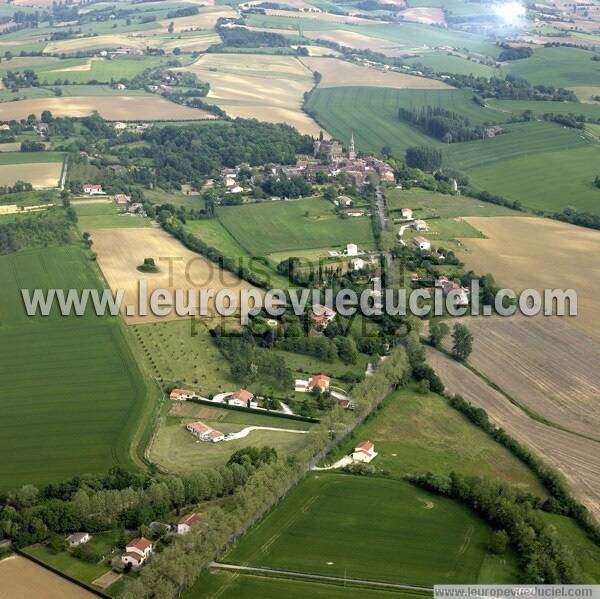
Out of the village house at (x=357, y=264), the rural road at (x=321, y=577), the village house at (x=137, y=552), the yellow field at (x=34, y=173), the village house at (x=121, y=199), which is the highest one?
the village house at (x=137, y=552)

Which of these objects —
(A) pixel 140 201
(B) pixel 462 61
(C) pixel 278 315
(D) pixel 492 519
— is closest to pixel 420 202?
(A) pixel 140 201

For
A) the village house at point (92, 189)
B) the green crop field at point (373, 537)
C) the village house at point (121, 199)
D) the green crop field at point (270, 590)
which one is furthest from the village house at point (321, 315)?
the village house at point (92, 189)

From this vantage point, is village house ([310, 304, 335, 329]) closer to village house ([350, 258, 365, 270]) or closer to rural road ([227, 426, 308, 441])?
village house ([350, 258, 365, 270])

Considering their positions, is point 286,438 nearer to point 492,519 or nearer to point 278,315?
point 492,519

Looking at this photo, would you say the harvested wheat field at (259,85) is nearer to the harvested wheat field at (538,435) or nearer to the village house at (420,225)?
the village house at (420,225)

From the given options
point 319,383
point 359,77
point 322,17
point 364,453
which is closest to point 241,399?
point 319,383

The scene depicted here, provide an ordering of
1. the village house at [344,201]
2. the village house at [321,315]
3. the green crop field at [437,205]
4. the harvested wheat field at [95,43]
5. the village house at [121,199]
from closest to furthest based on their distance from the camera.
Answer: the village house at [321,315] → the green crop field at [437,205] → the village house at [344,201] → the village house at [121,199] → the harvested wheat field at [95,43]
